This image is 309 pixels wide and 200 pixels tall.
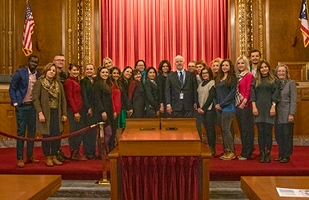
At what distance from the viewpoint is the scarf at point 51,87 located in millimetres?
4102

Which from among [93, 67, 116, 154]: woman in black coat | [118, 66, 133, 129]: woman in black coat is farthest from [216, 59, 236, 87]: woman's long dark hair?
[93, 67, 116, 154]: woman in black coat

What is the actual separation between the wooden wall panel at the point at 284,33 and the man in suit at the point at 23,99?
213 inches

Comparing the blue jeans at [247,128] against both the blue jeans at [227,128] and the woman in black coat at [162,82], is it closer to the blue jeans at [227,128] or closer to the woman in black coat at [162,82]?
the blue jeans at [227,128]

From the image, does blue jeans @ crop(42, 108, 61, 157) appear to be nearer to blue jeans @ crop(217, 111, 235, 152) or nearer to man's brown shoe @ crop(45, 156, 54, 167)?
man's brown shoe @ crop(45, 156, 54, 167)

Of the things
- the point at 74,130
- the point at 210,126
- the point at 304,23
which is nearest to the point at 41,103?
the point at 74,130

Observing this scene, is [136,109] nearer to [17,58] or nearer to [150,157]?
[150,157]

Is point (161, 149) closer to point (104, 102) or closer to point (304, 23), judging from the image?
point (104, 102)

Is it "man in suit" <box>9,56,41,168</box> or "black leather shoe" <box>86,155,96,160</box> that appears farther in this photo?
"black leather shoe" <box>86,155,96,160</box>

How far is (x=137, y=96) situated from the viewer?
479 cm

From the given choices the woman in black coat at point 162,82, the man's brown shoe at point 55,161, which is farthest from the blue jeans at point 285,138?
the man's brown shoe at point 55,161

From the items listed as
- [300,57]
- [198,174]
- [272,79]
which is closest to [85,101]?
[198,174]

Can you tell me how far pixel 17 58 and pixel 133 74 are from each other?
389cm

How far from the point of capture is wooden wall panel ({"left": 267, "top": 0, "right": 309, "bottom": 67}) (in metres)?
7.30

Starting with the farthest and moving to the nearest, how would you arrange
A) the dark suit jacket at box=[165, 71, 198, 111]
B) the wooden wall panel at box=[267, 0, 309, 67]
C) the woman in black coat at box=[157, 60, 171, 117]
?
the wooden wall panel at box=[267, 0, 309, 67] → the woman in black coat at box=[157, 60, 171, 117] → the dark suit jacket at box=[165, 71, 198, 111]
